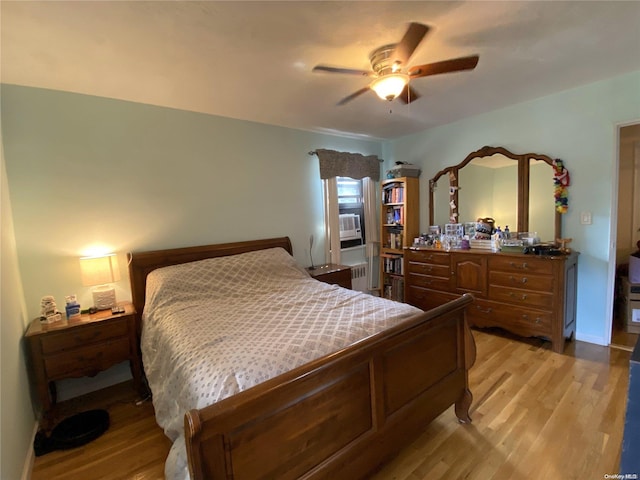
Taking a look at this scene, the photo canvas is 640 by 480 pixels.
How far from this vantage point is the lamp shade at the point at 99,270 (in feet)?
7.36

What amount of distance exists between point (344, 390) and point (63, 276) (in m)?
2.34

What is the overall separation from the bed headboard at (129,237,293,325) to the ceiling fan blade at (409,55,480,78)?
221 centimetres

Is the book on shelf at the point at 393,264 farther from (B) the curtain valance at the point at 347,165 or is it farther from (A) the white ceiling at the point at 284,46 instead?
(A) the white ceiling at the point at 284,46

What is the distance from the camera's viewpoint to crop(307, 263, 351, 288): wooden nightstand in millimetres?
3375

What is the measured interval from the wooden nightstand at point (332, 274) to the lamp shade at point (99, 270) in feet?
5.92

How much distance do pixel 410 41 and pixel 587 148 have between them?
7.67ft

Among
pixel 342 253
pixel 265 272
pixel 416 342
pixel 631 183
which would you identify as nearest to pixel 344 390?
pixel 416 342

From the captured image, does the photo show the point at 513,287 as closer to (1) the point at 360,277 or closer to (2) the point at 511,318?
(2) the point at 511,318

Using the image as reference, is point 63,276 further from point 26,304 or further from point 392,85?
point 392,85

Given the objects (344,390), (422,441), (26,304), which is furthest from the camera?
(26,304)

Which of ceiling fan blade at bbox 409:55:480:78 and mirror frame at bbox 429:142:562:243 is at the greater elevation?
ceiling fan blade at bbox 409:55:480:78

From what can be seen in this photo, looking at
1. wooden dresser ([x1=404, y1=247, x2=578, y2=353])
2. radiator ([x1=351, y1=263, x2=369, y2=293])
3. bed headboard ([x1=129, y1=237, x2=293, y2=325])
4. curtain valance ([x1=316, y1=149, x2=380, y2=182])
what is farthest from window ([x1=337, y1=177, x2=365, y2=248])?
bed headboard ([x1=129, y1=237, x2=293, y2=325])

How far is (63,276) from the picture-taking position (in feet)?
7.73

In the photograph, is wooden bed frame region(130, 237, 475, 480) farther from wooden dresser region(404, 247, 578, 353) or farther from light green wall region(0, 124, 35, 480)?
light green wall region(0, 124, 35, 480)
